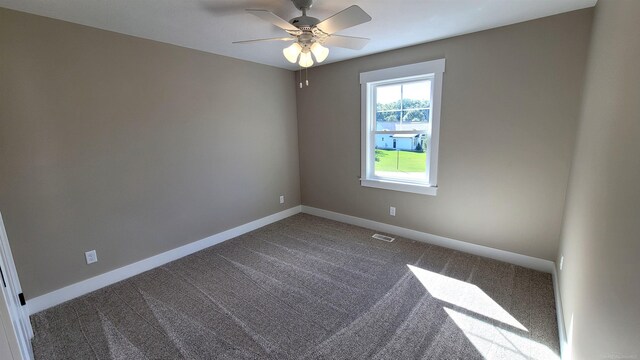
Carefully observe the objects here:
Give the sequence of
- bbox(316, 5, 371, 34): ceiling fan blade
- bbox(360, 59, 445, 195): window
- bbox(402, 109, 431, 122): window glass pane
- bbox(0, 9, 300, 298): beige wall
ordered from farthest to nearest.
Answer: bbox(402, 109, 431, 122): window glass pane, bbox(360, 59, 445, 195): window, bbox(0, 9, 300, 298): beige wall, bbox(316, 5, 371, 34): ceiling fan blade

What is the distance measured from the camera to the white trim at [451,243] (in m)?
2.73

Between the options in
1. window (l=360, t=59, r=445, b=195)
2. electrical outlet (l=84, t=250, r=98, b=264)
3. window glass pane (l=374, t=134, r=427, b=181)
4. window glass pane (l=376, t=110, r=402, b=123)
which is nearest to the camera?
electrical outlet (l=84, t=250, r=98, b=264)

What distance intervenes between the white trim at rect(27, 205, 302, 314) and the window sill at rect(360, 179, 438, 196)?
175cm

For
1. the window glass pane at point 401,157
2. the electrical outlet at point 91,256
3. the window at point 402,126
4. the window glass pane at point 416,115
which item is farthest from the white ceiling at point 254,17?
the electrical outlet at point 91,256

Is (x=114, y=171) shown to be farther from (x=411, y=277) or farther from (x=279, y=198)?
(x=411, y=277)

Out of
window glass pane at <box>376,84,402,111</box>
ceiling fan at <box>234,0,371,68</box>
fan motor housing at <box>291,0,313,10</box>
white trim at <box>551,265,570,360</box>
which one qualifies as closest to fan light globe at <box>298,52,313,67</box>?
ceiling fan at <box>234,0,371,68</box>

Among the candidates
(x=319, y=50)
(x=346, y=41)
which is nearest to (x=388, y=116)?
(x=346, y=41)

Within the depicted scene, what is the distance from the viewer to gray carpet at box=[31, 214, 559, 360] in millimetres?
1848

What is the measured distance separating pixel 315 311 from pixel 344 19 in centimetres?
219

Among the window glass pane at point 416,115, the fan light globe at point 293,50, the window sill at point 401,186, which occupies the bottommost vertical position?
the window sill at point 401,186

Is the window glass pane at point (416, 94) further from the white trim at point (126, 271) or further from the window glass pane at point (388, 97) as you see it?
the white trim at point (126, 271)

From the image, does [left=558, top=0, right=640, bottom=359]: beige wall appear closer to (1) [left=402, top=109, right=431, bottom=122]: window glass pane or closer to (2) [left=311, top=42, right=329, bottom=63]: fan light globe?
(1) [left=402, top=109, right=431, bottom=122]: window glass pane

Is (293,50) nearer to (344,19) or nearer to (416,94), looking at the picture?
(344,19)

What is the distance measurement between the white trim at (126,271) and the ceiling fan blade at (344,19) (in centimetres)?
280
